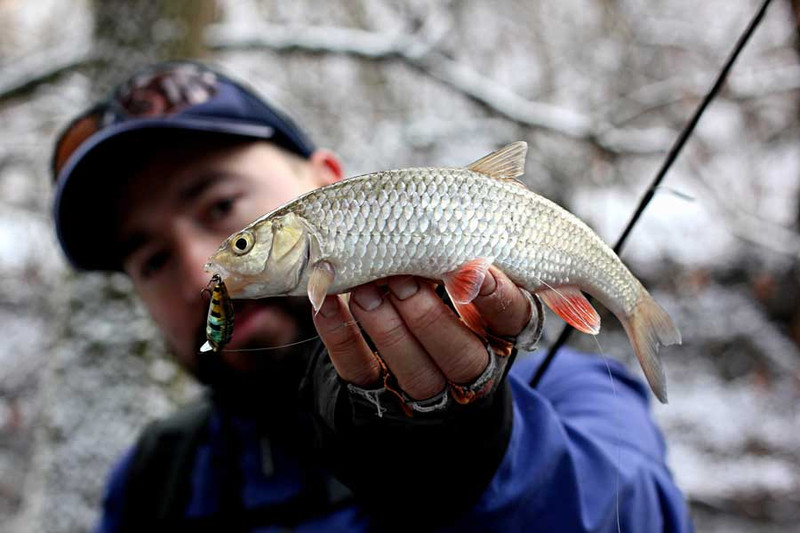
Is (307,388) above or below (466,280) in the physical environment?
below

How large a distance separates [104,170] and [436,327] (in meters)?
1.46

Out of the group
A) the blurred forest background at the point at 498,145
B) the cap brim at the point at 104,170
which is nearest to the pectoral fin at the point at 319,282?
the cap brim at the point at 104,170

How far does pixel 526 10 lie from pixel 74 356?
411 centimetres

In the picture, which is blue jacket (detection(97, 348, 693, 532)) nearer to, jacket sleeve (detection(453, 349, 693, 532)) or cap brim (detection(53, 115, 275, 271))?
jacket sleeve (detection(453, 349, 693, 532))

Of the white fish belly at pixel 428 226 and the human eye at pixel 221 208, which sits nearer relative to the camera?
the white fish belly at pixel 428 226

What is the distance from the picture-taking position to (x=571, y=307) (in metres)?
1.00

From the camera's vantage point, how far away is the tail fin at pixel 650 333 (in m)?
0.98

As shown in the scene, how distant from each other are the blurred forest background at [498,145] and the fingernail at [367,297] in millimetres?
2310

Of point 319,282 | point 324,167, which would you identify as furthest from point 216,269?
point 324,167

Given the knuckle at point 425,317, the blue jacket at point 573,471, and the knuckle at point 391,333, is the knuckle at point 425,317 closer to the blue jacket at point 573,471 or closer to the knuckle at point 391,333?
the knuckle at point 391,333

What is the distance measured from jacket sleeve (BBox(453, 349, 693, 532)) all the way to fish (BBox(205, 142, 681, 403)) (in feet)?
1.11

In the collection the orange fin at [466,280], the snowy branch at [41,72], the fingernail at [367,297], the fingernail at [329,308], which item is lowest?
the snowy branch at [41,72]

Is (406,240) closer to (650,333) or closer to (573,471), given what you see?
(650,333)

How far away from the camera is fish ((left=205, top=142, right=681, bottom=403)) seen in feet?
3.06
